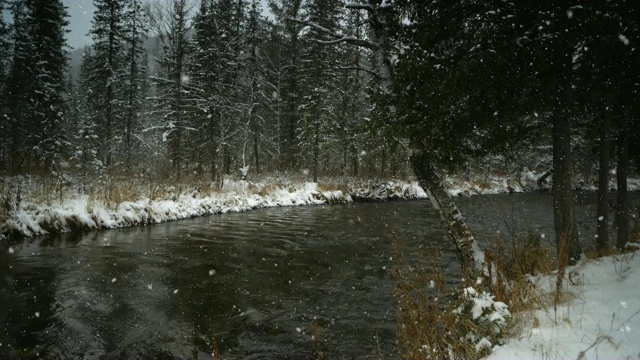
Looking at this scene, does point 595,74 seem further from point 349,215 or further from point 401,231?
point 349,215

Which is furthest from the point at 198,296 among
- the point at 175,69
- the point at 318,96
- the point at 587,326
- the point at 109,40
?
the point at 109,40

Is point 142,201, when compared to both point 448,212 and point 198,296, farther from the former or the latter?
point 448,212

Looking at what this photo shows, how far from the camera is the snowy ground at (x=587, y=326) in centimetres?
303

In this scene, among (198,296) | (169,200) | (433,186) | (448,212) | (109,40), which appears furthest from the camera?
(109,40)

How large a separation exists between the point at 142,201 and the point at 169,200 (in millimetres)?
1589

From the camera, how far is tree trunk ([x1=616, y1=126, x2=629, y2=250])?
7.51m

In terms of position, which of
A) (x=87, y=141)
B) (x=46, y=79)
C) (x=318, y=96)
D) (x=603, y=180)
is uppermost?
(x=46, y=79)

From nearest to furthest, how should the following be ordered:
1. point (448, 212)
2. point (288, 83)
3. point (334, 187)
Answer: point (448, 212) → point (334, 187) → point (288, 83)

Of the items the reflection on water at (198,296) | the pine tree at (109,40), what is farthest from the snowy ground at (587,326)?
the pine tree at (109,40)

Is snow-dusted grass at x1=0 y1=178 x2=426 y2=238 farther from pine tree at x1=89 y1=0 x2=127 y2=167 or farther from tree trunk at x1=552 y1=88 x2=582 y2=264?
tree trunk at x1=552 y1=88 x2=582 y2=264

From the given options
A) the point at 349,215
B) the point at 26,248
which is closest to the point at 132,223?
the point at 26,248

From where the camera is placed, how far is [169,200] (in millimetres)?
16484

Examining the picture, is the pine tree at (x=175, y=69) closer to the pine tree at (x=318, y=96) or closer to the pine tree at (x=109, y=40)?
the pine tree at (x=109, y=40)

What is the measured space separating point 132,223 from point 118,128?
105 ft
